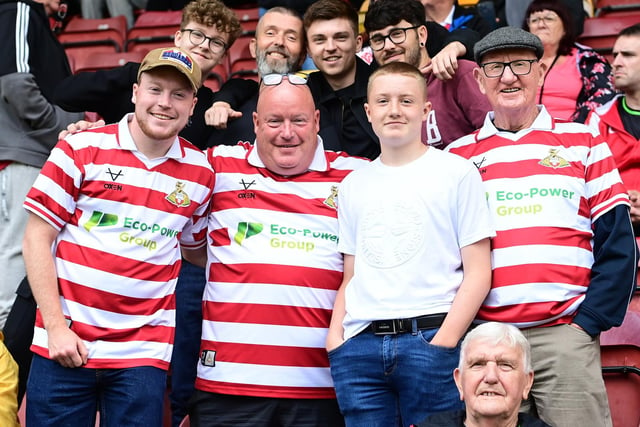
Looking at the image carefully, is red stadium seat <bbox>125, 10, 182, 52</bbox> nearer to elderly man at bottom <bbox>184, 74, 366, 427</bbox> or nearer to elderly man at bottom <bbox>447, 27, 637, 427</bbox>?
elderly man at bottom <bbox>184, 74, 366, 427</bbox>

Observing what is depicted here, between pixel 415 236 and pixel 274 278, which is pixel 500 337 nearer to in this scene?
pixel 415 236

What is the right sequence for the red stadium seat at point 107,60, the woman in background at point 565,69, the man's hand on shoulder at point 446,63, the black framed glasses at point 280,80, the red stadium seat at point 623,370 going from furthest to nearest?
1. the red stadium seat at point 107,60
2. the woman in background at point 565,69
3. the man's hand on shoulder at point 446,63
4. the black framed glasses at point 280,80
5. the red stadium seat at point 623,370

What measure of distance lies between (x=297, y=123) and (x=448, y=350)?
1.08 meters

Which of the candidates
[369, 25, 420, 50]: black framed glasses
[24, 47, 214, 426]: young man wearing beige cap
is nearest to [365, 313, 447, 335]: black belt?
[24, 47, 214, 426]: young man wearing beige cap

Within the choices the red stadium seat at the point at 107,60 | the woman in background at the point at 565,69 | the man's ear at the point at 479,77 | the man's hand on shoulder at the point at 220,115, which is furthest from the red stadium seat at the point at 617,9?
the man's hand on shoulder at the point at 220,115

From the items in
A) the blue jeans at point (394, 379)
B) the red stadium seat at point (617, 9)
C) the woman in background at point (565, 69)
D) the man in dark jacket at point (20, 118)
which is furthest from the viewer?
the red stadium seat at point (617, 9)

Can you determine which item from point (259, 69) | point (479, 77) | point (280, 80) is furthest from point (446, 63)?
point (259, 69)

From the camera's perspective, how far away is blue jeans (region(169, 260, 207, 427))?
12.5 ft

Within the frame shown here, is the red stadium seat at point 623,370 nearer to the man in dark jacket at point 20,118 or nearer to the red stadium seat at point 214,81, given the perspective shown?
the man in dark jacket at point 20,118

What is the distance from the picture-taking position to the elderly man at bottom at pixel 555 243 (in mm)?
3105

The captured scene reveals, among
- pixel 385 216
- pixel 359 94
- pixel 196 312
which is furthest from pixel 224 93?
pixel 385 216

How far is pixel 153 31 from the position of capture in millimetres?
7570

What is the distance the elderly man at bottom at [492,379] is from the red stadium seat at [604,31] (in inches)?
141

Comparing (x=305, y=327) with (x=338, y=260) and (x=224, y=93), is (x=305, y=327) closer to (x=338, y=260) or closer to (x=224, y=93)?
(x=338, y=260)
